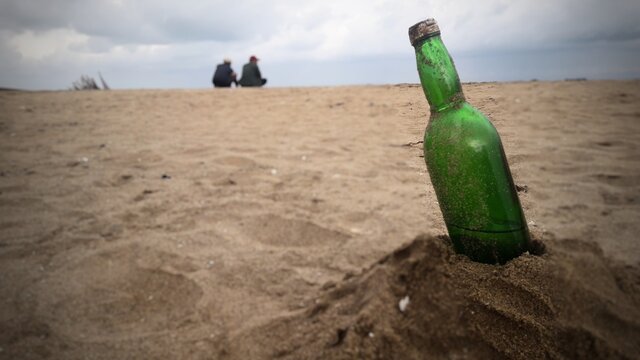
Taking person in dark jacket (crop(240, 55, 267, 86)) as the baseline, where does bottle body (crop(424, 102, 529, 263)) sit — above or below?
below

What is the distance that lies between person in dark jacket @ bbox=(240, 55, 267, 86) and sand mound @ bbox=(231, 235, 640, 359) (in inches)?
429

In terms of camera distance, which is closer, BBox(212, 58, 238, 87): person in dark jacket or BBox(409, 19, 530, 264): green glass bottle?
BBox(409, 19, 530, 264): green glass bottle

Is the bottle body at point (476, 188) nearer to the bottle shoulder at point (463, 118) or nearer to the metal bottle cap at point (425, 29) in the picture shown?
the bottle shoulder at point (463, 118)

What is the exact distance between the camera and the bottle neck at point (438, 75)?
2.83 feet

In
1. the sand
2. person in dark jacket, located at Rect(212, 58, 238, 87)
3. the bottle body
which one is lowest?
the sand

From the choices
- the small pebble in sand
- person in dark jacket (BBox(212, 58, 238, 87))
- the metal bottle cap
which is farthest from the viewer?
person in dark jacket (BBox(212, 58, 238, 87))

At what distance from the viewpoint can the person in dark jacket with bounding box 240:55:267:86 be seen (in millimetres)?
11641

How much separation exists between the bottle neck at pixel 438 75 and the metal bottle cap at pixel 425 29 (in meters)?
0.03

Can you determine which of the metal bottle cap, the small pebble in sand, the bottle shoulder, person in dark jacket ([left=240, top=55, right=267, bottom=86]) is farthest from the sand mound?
person in dark jacket ([left=240, top=55, right=267, bottom=86])

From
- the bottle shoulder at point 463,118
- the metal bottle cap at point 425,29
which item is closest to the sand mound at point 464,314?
the bottle shoulder at point 463,118

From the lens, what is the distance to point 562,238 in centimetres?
200

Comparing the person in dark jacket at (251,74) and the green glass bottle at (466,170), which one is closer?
the green glass bottle at (466,170)

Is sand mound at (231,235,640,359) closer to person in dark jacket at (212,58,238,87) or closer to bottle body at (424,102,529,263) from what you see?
bottle body at (424,102,529,263)

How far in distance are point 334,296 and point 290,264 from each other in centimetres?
50
